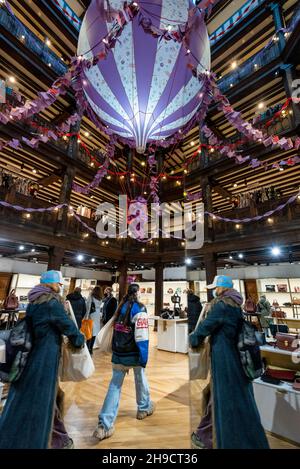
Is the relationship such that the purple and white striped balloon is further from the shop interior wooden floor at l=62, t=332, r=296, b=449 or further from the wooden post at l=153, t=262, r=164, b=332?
the wooden post at l=153, t=262, r=164, b=332

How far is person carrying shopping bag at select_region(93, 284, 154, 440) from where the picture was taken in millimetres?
2004

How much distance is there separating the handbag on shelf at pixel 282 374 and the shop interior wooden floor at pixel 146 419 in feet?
1.76

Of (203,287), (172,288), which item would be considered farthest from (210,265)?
(172,288)

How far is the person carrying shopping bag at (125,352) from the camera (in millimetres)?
2004

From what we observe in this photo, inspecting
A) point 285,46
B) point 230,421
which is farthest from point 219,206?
point 230,421

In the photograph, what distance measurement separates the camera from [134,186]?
10.3m

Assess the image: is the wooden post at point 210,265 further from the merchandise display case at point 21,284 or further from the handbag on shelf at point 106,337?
the merchandise display case at point 21,284

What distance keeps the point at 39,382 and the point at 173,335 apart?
530 cm

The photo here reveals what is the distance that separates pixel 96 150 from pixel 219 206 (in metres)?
7.63

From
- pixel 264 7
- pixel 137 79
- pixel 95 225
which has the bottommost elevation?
pixel 137 79

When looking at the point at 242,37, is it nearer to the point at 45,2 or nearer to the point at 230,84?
the point at 230,84

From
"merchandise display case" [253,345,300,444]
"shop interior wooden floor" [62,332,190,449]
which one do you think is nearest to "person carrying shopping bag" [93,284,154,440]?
"shop interior wooden floor" [62,332,190,449]

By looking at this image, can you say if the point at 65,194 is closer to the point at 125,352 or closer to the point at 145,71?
the point at 145,71
